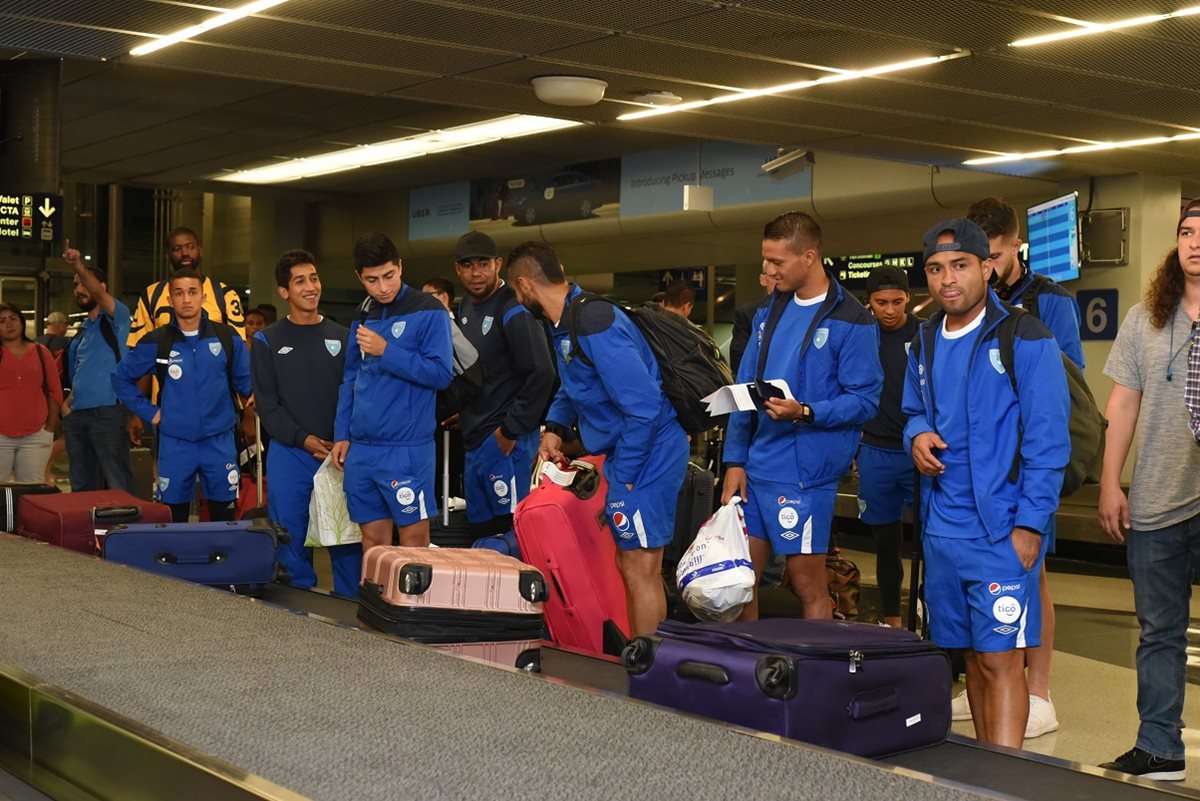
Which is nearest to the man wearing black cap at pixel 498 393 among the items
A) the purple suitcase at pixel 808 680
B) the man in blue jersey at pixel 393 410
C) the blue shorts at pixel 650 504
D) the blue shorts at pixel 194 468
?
the man in blue jersey at pixel 393 410

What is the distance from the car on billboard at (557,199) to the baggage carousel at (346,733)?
12212 mm

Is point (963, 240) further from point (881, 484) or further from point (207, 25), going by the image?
Result: point (207, 25)

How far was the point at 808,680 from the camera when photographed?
2740 mm

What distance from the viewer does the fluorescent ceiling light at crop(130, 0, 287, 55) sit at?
21.7 feet

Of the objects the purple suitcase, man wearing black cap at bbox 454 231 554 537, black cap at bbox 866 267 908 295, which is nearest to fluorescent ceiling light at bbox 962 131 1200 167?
black cap at bbox 866 267 908 295

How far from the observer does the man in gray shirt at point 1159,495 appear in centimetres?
390

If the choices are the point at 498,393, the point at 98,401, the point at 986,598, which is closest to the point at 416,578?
the point at 986,598

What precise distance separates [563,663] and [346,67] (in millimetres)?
5000

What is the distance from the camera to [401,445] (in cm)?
564

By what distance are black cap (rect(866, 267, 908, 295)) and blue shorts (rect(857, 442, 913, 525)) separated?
0.76 m

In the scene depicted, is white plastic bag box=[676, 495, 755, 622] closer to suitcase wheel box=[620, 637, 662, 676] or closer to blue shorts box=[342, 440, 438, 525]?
suitcase wheel box=[620, 637, 662, 676]

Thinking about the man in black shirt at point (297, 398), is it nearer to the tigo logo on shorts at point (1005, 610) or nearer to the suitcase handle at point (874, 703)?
the tigo logo on shorts at point (1005, 610)

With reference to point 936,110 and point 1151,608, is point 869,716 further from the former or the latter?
point 936,110

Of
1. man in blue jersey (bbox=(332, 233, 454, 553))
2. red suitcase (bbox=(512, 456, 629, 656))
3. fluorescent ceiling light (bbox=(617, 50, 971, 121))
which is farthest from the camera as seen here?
fluorescent ceiling light (bbox=(617, 50, 971, 121))
